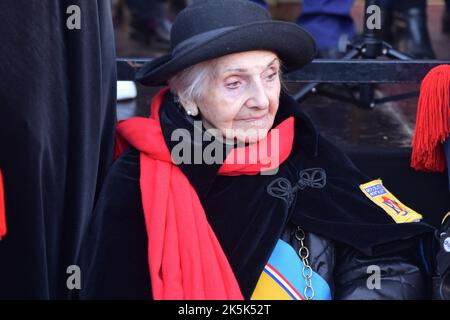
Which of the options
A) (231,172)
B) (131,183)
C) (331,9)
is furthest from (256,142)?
(331,9)

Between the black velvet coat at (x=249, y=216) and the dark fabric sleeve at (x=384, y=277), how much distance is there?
23 mm

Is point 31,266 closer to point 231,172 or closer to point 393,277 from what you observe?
point 231,172

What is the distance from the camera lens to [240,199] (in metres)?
1.90

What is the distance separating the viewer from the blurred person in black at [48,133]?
170 cm

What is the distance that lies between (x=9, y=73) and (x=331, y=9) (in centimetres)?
210

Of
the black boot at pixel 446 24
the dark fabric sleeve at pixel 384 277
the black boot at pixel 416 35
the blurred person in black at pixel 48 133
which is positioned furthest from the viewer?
the black boot at pixel 446 24

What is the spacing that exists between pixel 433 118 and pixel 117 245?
2.70 ft

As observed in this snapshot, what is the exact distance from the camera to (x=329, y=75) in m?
2.70

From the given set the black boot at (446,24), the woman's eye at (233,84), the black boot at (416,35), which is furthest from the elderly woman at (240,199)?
the black boot at (446,24)

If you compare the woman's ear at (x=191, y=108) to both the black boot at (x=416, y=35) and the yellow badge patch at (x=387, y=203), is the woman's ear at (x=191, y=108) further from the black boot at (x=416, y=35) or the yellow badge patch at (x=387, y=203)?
the black boot at (x=416, y=35)

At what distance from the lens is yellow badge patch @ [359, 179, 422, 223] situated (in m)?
1.93

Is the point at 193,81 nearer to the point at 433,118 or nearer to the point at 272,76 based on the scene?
the point at 272,76

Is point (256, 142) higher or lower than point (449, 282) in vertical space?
higher

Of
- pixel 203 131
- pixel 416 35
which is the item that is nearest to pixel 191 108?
pixel 203 131
